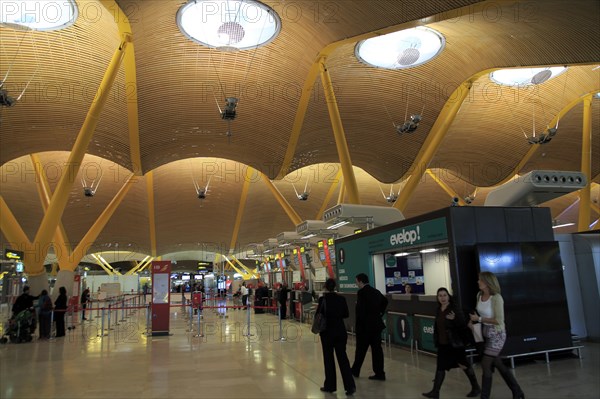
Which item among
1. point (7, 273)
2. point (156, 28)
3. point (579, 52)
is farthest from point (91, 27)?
point (579, 52)

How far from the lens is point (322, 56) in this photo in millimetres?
15719

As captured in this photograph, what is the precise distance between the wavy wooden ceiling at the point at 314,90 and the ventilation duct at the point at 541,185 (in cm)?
A: 559

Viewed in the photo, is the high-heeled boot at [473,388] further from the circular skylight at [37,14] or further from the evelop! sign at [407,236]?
the circular skylight at [37,14]

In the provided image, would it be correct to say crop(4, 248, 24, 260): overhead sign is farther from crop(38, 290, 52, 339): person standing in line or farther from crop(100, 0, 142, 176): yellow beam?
crop(100, 0, 142, 176): yellow beam

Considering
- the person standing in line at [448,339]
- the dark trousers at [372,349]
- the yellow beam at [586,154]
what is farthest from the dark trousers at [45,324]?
the yellow beam at [586,154]

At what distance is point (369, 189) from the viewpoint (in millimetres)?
41406

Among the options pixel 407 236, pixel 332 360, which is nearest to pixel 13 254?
pixel 407 236

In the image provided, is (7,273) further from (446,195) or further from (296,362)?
(446,195)

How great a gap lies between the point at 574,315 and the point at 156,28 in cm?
1435

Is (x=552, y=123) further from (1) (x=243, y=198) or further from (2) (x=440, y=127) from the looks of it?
(1) (x=243, y=198)

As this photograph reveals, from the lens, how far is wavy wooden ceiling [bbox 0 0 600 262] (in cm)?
1391

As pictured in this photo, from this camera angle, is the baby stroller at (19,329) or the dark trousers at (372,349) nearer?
the dark trousers at (372,349)

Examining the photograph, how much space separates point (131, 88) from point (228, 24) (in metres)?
4.83

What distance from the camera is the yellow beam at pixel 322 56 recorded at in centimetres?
1217
